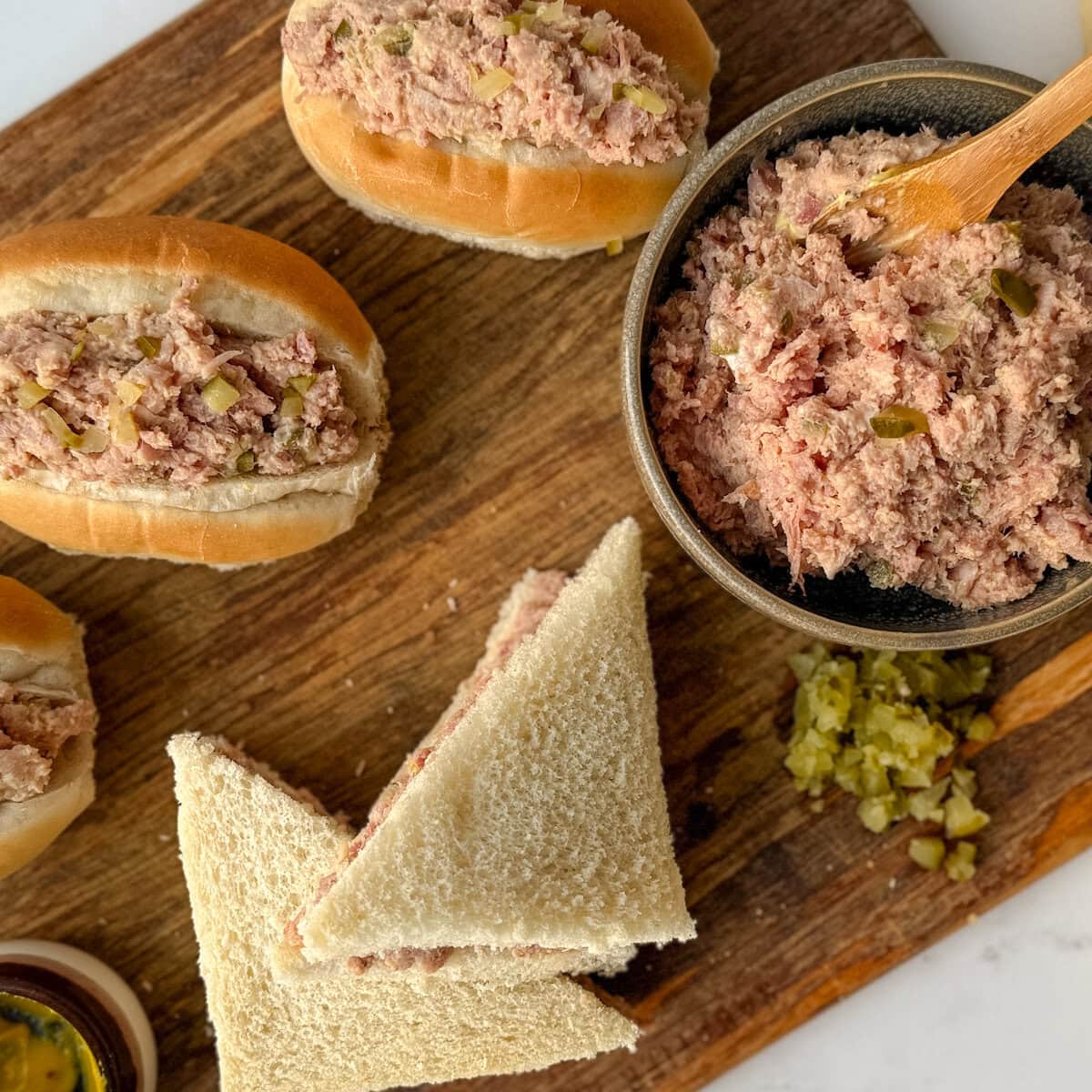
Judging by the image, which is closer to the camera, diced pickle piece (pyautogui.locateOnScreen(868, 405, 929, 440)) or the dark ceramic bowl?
diced pickle piece (pyautogui.locateOnScreen(868, 405, 929, 440))

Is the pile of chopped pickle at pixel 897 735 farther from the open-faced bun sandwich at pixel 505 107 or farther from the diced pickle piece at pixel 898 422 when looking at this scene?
the open-faced bun sandwich at pixel 505 107

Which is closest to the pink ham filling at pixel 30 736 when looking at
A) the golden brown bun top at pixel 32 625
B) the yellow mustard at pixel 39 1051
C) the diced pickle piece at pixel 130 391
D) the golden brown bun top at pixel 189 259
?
the golden brown bun top at pixel 32 625

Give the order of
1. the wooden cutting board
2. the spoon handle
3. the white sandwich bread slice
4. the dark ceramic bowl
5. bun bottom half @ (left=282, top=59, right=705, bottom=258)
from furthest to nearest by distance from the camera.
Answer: the wooden cutting board < the white sandwich bread slice < bun bottom half @ (left=282, top=59, right=705, bottom=258) < the dark ceramic bowl < the spoon handle

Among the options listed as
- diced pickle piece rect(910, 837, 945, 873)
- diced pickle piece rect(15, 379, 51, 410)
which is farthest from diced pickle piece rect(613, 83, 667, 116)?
diced pickle piece rect(910, 837, 945, 873)

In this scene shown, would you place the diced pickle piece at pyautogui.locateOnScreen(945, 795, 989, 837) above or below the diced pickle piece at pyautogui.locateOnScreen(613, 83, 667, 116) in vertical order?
below

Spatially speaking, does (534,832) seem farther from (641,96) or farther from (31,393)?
(641,96)

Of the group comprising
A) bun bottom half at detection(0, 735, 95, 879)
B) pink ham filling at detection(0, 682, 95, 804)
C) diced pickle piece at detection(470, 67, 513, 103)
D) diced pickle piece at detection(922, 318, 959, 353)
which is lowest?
bun bottom half at detection(0, 735, 95, 879)

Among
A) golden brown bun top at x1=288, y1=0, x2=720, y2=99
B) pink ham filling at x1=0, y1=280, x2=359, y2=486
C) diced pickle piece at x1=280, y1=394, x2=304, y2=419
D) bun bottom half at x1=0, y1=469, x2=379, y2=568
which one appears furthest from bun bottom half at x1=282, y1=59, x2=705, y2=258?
bun bottom half at x1=0, y1=469, x2=379, y2=568

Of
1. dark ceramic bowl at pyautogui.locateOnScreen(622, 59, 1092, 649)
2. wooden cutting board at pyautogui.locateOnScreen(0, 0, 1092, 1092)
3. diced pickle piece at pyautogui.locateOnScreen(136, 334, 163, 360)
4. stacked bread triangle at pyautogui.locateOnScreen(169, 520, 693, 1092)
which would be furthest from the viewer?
wooden cutting board at pyautogui.locateOnScreen(0, 0, 1092, 1092)

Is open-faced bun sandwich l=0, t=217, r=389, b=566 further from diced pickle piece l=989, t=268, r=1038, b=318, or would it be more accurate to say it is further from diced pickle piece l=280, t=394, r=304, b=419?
diced pickle piece l=989, t=268, r=1038, b=318
